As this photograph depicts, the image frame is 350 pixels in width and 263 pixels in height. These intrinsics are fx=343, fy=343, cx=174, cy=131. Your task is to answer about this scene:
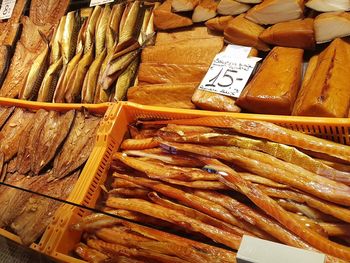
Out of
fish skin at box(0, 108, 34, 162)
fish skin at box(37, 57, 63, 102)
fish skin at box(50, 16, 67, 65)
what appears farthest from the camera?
fish skin at box(50, 16, 67, 65)

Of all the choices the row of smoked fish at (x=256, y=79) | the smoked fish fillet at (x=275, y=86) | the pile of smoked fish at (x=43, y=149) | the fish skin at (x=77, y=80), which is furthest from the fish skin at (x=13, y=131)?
the smoked fish fillet at (x=275, y=86)

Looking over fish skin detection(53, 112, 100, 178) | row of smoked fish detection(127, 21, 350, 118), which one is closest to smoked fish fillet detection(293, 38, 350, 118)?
row of smoked fish detection(127, 21, 350, 118)

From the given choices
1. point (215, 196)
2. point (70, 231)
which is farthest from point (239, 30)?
point (70, 231)

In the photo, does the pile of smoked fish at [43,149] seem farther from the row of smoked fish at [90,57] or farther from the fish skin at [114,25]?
the fish skin at [114,25]

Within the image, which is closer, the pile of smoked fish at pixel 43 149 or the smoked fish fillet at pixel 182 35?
the pile of smoked fish at pixel 43 149

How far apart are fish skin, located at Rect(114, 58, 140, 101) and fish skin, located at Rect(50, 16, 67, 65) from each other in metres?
1.06

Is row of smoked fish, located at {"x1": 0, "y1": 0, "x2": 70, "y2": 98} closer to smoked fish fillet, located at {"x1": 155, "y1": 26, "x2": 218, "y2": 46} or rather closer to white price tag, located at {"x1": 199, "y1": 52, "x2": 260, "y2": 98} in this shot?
smoked fish fillet, located at {"x1": 155, "y1": 26, "x2": 218, "y2": 46}

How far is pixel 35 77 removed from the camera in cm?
355

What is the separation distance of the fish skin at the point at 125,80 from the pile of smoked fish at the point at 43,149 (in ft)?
1.19

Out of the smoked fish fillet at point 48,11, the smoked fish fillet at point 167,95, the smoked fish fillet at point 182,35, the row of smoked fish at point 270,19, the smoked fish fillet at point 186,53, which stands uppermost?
the smoked fish fillet at point 48,11

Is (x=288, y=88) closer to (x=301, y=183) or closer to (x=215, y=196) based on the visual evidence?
(x=301, y=183)

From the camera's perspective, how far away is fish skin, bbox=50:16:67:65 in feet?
12.2

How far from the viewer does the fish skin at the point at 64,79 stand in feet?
10.4

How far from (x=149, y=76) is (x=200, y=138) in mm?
1094
